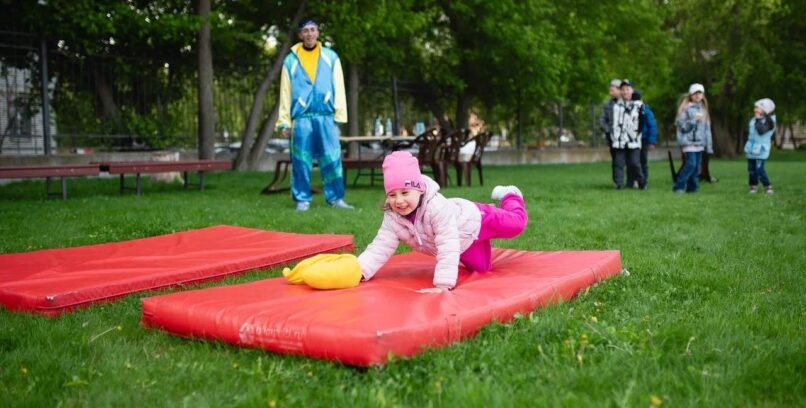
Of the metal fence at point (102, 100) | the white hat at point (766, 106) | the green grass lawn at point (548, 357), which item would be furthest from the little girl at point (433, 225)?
the metal fence at point (102, 100)

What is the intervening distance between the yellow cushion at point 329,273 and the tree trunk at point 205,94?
43.0ft

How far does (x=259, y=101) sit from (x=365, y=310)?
602 inches

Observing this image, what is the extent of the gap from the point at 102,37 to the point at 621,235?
44.4 feet

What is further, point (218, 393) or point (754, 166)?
point (754, 166)

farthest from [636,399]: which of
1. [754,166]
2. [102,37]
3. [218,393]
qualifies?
[102,37]

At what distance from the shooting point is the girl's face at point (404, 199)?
4332 millimetres

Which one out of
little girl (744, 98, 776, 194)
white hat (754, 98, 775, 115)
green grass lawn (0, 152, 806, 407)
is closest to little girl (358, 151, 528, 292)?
green grass lawn (0, 152, 806, 407)

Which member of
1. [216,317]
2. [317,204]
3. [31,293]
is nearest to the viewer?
[216,317]

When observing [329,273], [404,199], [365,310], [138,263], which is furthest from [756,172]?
[365,310]

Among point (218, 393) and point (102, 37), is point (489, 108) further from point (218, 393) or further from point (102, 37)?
point (218, 393)

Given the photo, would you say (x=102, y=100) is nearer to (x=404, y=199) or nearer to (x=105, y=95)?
(x=105, y=95)

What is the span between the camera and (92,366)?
3.29 m

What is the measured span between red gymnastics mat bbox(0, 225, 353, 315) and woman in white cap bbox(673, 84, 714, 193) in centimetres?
803

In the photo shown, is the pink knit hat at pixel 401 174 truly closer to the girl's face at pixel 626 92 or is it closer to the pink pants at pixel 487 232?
the pink pants at pixel 487 232
